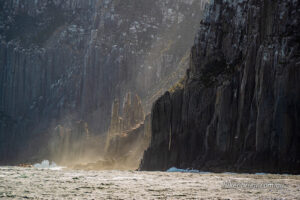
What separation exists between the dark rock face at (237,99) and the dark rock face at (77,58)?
76489mm

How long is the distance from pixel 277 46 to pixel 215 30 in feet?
36.8

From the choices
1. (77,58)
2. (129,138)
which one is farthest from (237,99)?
(77,58)

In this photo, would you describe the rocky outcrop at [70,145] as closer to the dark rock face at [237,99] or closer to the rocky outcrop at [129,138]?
the rocky outcrop at [129,138]

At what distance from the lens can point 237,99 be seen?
38.2 m

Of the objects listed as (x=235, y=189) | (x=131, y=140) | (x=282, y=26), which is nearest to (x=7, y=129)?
(x=131, y=140)

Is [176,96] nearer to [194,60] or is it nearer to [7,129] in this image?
[194,60]

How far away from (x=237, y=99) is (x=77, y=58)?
130959 millimetres

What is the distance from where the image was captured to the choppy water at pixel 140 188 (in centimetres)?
1850

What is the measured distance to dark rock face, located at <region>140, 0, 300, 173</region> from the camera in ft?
109

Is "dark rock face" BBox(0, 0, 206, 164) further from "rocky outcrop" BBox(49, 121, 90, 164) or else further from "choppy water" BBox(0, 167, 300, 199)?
"choppy water" BBox(0, 167, 300, 199)

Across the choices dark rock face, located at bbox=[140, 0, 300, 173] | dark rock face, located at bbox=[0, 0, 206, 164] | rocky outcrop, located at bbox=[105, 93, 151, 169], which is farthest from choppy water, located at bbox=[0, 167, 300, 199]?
dark rock face, located at bbox=[0, 0, 206, 164]

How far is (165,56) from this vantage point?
14100cm

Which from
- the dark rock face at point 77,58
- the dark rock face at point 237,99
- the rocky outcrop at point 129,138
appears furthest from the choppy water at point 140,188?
the dark rock face at point 77,58

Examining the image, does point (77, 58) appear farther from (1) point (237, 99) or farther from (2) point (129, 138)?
(1) point (237, 99)
